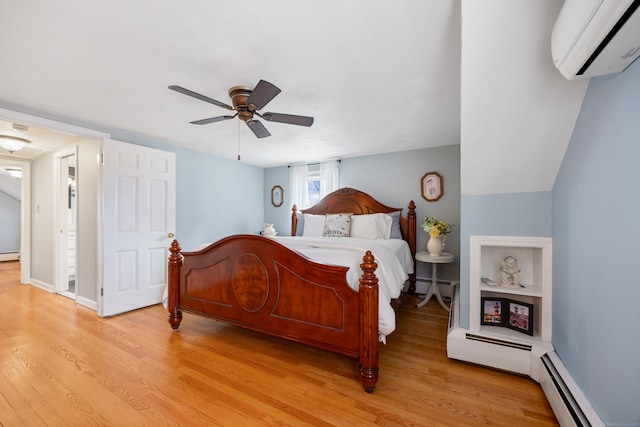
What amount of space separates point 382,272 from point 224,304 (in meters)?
1.45

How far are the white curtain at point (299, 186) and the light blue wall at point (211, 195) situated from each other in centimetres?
82

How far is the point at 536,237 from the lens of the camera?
6.30 ft

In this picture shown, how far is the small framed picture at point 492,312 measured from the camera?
2.14 m

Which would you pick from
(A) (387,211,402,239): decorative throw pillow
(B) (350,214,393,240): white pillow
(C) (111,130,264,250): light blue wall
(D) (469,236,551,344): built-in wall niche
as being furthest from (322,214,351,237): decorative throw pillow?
(D) (469,236,551,344): built-in wall niche

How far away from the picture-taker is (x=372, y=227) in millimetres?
3779

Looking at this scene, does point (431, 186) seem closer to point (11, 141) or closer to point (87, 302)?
point (87, 302)

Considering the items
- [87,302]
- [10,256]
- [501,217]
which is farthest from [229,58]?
[10,256]

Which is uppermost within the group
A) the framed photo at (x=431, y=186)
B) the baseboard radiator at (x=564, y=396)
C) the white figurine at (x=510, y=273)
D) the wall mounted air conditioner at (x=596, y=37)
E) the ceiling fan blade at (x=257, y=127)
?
the ceiling fan blade at (x=257, y=127)

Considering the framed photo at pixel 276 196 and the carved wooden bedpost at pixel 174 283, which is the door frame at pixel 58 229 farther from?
the framed photo at pixel 276 196

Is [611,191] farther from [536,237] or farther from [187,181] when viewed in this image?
[187,181]

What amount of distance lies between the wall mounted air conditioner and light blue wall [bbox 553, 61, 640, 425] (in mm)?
91

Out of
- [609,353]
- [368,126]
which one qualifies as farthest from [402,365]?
[368,126]

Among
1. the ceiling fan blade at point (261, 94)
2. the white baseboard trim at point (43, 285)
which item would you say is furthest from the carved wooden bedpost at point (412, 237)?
the white baseboard trim at point (43, 285)

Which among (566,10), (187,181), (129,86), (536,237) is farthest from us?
(187,181)
